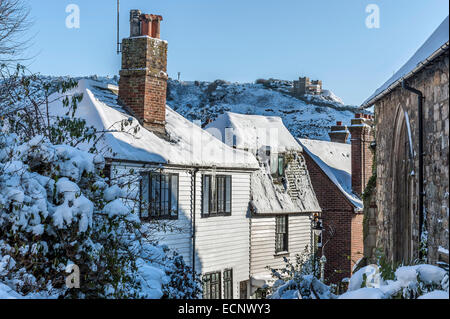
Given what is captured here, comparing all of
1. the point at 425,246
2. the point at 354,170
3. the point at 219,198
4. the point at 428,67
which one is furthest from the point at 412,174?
the point at 354,170

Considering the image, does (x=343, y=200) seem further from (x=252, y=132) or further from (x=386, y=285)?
(x=386, y=285)

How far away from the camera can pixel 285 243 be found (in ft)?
65.8

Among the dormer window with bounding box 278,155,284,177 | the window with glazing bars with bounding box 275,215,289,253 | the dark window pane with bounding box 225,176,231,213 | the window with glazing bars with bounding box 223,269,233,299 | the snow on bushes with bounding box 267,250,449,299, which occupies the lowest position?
the window with glazing bars with bounding box 223,269,233,299

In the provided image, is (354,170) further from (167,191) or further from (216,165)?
(167,191)

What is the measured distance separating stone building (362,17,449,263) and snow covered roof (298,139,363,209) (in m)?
8.14

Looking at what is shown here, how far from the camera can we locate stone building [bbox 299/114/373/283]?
875 inches

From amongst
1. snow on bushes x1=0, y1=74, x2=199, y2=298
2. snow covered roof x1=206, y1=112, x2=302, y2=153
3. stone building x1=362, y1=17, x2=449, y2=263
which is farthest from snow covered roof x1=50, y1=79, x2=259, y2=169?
stone building x1=362, y1=17, x2=449, y2=263

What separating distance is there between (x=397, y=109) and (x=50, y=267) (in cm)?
769

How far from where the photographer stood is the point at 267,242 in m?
19.0

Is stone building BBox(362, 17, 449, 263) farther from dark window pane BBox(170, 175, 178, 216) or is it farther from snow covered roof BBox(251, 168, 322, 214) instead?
dark window pane BBox(170, 175, 178, 216)

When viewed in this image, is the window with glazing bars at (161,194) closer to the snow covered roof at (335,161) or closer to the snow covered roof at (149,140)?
the snow covered roof at (149,140)

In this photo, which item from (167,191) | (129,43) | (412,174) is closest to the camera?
(412,174)

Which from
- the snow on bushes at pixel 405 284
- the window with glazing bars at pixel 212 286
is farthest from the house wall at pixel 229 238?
the snow on bushes at pixel 405 284

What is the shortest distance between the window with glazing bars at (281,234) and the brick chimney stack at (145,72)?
585 centimetres
